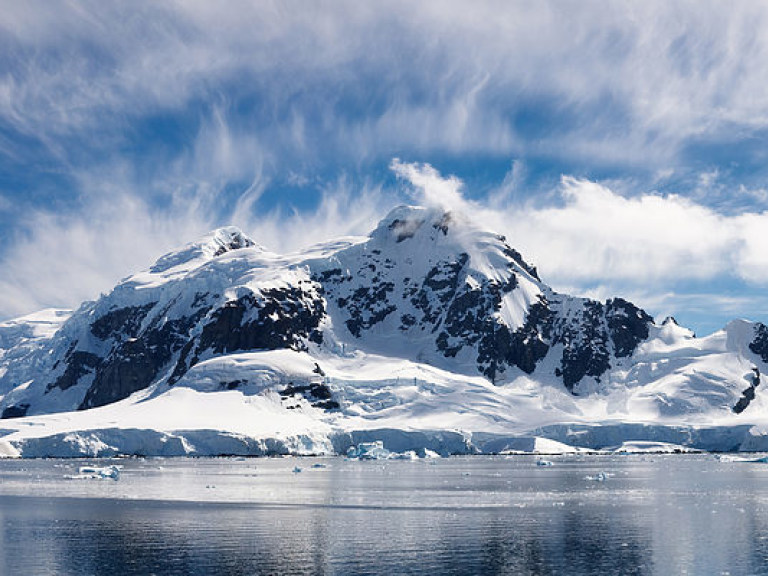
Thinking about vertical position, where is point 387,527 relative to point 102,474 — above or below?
below

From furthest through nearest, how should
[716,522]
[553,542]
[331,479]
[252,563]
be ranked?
[331,479] → [716,522] → [553,542] → [252,563]

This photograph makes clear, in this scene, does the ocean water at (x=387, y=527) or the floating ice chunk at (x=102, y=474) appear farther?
the floating ice chunk at (x=102, y=474)

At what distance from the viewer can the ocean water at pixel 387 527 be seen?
5066 centimetres

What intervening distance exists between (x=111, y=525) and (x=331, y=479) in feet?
188

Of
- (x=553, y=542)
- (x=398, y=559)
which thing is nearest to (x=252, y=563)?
(x=398, y=559)

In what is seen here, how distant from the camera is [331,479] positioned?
12406 cm

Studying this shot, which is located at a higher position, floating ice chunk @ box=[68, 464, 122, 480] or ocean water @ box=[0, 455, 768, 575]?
floating ice chunk @ box=[68, 464, 122, 480]

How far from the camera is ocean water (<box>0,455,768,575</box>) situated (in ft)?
166

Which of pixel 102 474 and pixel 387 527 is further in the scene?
pixel 102 474

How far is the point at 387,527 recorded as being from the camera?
218 ft

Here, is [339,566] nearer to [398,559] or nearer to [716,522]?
[398,559]

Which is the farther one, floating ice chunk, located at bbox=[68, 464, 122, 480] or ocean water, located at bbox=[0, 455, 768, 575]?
floating ice chunk, located at bbox=[68, 464, 122, 480]

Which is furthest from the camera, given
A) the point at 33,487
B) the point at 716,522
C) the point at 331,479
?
the point at 331,479

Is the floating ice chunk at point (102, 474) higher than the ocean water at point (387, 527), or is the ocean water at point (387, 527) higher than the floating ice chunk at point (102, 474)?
the floating ice chunk at point (102, 474)
